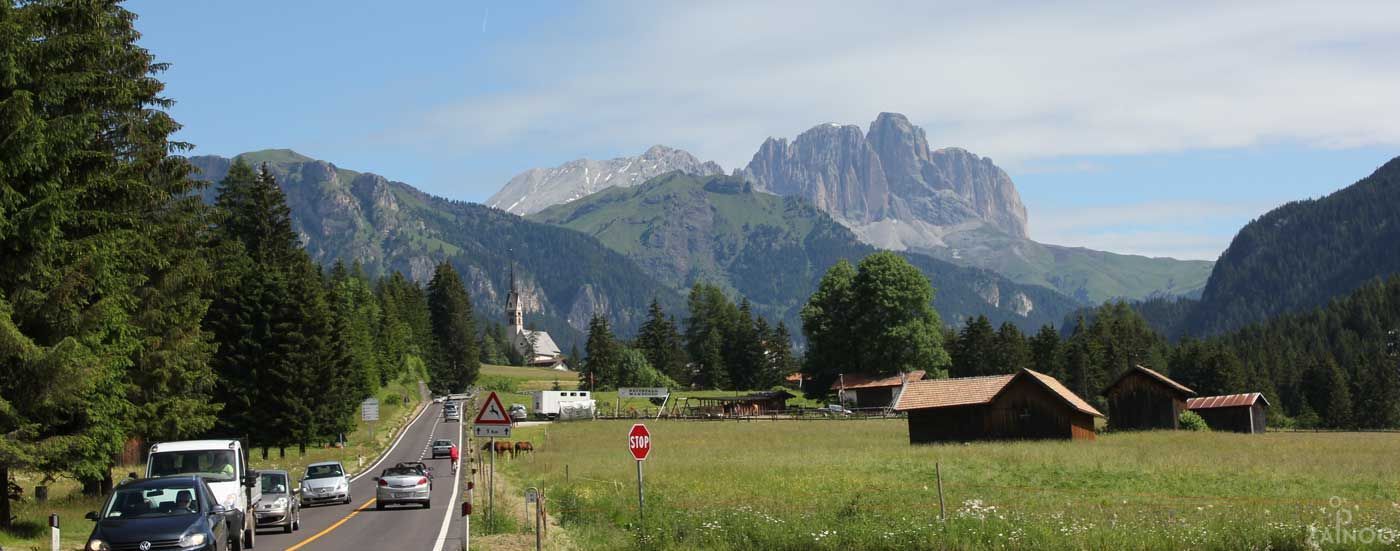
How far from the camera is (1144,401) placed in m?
78.3

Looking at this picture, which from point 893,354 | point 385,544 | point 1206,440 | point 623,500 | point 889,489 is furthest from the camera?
point 893,354

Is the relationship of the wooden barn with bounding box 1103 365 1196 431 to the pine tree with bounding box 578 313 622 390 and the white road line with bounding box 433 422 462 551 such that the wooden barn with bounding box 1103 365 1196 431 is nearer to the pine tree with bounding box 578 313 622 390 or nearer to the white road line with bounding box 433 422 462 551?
the white road line with bounding box 433 422 462 551

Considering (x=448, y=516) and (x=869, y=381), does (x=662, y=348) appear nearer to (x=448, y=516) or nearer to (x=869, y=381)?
(x=869, y=381)

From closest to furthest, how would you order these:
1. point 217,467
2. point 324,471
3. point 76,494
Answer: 1. point 217,467
2. point 76,494
3. point 324,471

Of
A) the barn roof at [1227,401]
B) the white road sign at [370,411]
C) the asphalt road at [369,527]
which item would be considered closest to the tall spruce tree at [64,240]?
the asphalt road at [369,527]

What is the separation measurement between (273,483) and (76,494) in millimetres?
11740

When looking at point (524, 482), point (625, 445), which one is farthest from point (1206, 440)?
point (524, 482)

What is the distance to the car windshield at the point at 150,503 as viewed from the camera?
21.5 meters

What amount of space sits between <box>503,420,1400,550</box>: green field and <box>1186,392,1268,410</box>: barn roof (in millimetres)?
12214

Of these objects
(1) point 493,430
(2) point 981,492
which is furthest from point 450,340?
(1) point 493,430

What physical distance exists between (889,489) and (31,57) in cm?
2567

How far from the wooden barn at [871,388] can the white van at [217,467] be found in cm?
8676

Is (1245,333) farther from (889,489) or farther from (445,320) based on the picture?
(889,489)

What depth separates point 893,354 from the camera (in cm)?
11469
